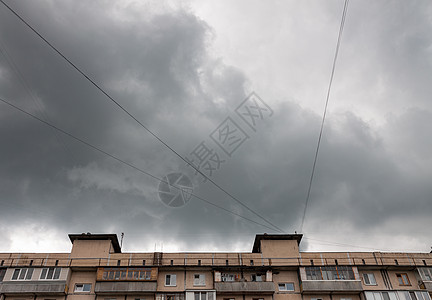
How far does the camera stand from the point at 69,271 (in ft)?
152

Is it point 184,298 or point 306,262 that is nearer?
point 184,298

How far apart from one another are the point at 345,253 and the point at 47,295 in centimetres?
3749

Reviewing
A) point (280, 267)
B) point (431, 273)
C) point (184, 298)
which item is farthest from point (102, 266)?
point (431, 273)

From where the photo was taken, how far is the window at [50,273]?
1804 inches

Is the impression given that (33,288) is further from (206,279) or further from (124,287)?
(206,279)

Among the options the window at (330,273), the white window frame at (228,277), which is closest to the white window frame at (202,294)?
the white window frame at (228,277)

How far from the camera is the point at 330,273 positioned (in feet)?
156

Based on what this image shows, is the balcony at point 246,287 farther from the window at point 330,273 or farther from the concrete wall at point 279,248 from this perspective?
the window at point 330,273

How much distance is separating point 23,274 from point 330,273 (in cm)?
3766

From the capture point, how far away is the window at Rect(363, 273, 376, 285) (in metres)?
47.5

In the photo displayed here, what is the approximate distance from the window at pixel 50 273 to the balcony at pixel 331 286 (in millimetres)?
29802

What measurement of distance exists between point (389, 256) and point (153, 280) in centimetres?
3057

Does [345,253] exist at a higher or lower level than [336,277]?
higher

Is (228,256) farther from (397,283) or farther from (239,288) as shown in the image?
(397,283)
